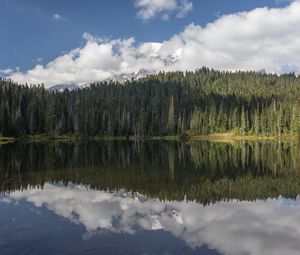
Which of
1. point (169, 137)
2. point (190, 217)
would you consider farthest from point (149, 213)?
point (169, 137)

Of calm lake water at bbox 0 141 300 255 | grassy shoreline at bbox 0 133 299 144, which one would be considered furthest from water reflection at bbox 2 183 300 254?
grassy shoreline at bbox 0 133 299 144

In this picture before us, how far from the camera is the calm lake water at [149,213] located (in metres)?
18.4

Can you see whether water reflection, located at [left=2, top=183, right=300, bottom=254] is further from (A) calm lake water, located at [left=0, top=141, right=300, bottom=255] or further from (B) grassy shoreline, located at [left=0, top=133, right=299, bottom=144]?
(B) grassy shoreline, located at [left=0, top=133, right=299, bottom=144]

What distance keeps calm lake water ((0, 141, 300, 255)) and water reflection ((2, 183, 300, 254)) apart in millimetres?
53

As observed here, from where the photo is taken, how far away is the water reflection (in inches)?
752

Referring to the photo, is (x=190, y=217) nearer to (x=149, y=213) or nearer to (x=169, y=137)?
(x=149, y=213)

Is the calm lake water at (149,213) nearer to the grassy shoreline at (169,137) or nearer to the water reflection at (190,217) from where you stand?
the water reflection at (190,217)

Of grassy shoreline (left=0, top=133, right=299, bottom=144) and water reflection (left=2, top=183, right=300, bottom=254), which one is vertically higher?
grassy shoreline (left=0, top=133, right=299, bottom=144)

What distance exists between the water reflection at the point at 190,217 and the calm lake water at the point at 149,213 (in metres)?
0.05

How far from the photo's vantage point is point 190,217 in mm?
24047

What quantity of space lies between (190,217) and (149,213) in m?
2.75

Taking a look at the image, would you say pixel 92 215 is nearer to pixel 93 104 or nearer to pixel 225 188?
pixel 225 188

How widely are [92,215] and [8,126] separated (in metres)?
136

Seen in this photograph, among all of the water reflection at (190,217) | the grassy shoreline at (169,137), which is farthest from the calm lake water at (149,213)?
the grassy shoreline at (169,137)
